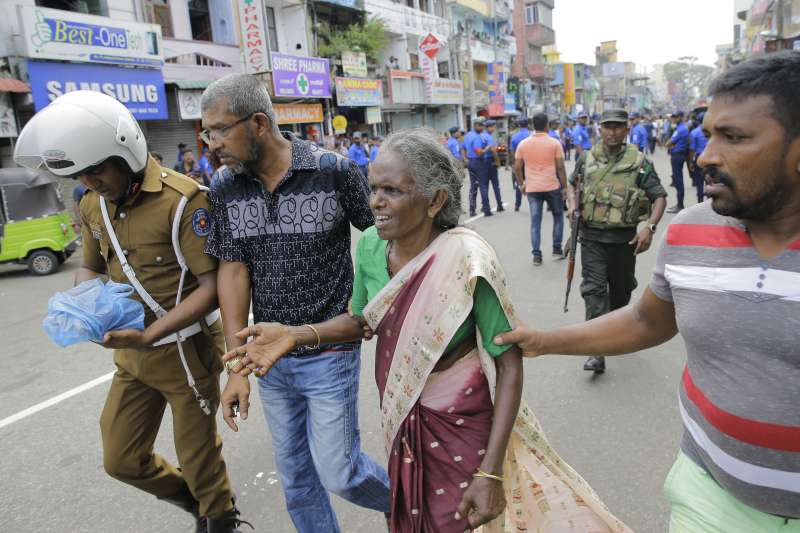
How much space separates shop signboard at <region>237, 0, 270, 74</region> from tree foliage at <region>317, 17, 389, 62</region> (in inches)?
192

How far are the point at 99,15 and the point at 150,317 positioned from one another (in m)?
14.1

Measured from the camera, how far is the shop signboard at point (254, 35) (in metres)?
16.7

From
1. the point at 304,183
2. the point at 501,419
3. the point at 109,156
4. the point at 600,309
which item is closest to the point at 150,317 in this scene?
the point at 109,156

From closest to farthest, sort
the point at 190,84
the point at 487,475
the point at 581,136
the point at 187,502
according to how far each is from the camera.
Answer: the point at 487,475 < the point at 187,502 < the point at 581,136 < the point at 190,84

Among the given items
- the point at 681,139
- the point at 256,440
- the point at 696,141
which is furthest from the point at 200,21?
the point at 256,440

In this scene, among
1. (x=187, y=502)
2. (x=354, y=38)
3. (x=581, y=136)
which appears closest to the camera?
(x=187, y=502)

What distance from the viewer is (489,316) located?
5.80ft

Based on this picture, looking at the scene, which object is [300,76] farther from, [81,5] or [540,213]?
[540,213]

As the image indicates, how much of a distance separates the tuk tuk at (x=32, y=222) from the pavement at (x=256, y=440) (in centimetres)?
441

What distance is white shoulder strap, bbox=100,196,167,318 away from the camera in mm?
2418

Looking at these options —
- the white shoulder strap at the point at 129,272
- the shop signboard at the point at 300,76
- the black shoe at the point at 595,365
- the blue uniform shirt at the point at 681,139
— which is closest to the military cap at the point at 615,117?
the black shoe at the point at 595,365

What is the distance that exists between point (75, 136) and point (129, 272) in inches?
21.5

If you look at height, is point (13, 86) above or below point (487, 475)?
above

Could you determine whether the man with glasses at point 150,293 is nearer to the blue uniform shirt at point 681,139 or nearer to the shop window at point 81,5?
the blue uniform shirt at point 681,139
